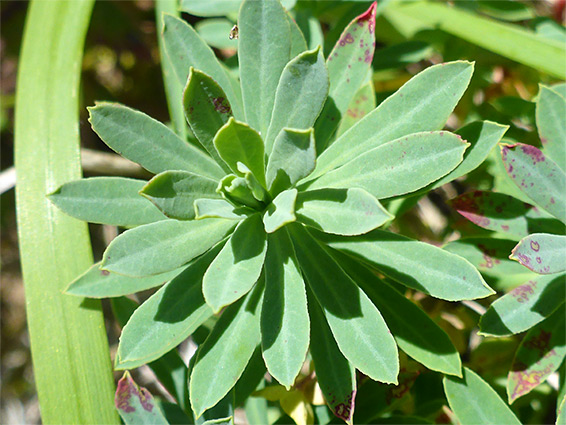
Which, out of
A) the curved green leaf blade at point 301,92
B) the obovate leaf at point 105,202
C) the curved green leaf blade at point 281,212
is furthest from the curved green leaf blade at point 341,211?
the obovate leaf at point 105,202

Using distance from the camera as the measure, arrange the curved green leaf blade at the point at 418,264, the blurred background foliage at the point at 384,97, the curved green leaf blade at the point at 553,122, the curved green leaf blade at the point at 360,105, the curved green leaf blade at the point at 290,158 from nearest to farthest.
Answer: the curved green leaf blade at the point at 290,158 < the curved green leaf blade at the point at 418,264 < the curved green leaf blade at the point at 553,122 < the curved green leaf blade at the point at 360,105 < the blurred background foliage at the point at 384,97

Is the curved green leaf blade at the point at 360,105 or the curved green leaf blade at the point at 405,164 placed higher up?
the curved green leaf blade at the point at 360,105

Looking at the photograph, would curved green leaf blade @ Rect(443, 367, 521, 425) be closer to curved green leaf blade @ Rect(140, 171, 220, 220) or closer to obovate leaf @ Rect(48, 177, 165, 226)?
curved green leaf blade @ Rect(140, 171, 220, 220)

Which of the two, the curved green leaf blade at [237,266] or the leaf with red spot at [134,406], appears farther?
the leaf with red spot at [134,406]

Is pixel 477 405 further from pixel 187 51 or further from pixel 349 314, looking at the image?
pixel 187 51

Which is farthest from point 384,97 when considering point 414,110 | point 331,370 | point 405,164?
point 331,370

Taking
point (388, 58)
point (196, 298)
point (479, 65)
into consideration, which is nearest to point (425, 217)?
point (479, 65)

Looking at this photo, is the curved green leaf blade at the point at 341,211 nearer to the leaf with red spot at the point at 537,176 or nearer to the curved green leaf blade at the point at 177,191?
the curved green leaf blade at the point at 177,191

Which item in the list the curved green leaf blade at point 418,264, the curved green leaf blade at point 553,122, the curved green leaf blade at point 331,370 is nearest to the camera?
the curved green leaf blade at point 418,264
